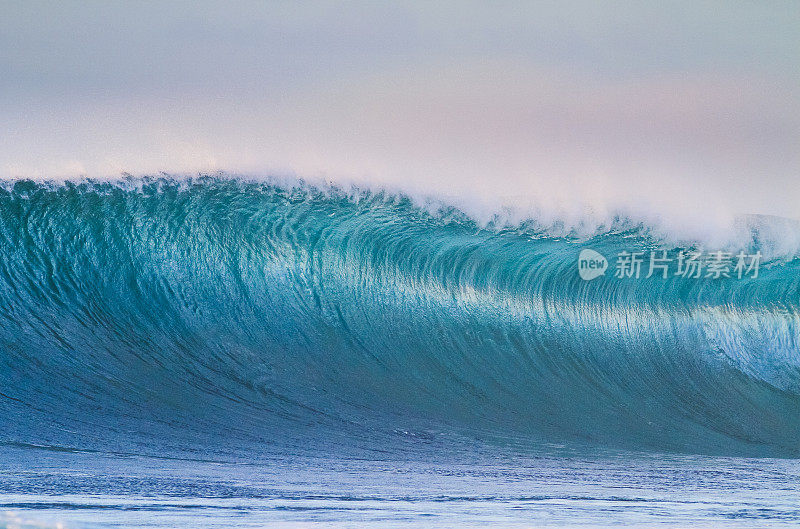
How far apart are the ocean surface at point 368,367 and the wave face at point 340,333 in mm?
17

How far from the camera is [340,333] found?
14.6ft

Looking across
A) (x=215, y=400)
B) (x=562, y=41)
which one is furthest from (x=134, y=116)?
(x=562, y=41)

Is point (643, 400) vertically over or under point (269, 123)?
under

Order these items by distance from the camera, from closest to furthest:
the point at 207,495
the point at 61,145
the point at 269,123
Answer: the point at 207,495 → the point at 61,145 → the point at 269,123

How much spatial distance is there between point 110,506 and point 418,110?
6291mm

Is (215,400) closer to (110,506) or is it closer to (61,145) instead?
(110,506)

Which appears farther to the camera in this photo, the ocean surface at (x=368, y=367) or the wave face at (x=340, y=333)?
the wave face at (x=340, y=333)

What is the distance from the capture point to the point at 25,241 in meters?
4.45

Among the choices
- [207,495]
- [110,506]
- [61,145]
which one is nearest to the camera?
[110,506]

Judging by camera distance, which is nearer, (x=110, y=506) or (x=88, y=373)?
(x=110, y=506)

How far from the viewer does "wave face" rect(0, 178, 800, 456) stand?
355 centimetres

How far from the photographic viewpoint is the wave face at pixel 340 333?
3553 millimetres

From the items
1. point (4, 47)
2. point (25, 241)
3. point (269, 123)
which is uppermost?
point (4, 47)

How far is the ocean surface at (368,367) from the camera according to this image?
2.30m
